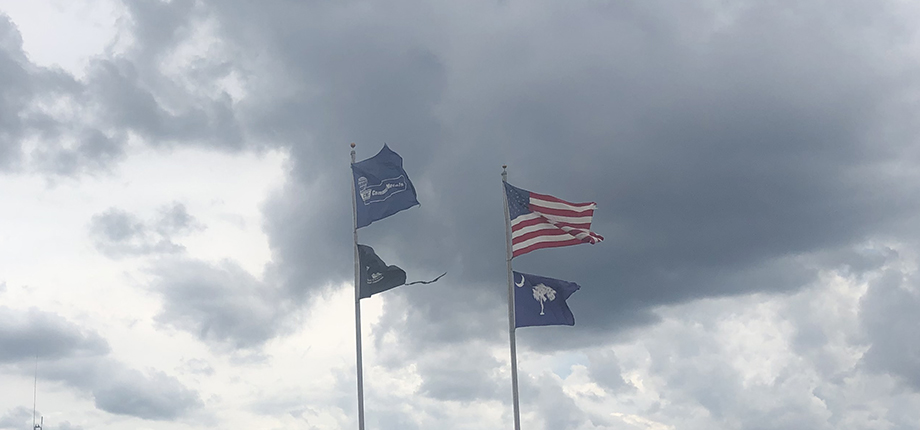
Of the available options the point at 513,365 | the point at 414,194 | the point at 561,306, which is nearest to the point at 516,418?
the point at 513,365

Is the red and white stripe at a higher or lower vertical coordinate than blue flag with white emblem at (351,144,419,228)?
lower

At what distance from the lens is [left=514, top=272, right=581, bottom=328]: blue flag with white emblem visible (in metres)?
42.6

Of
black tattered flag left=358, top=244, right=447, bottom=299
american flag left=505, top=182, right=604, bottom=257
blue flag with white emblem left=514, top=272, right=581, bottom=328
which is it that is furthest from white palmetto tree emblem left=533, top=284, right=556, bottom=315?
black tattered flag left=358, top=244, right=447, bottom=299

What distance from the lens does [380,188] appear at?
45062mm

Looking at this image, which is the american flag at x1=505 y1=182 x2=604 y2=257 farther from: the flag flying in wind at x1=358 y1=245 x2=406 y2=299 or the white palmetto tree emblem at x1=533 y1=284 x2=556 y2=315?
the flag flying in wind at x1=358 y1=245 x2=406 y2=299

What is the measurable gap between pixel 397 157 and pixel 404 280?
538cm

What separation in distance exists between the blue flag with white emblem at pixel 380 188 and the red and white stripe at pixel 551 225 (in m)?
5.20

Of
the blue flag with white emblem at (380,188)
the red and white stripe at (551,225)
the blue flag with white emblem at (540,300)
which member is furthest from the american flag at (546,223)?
the blue flag with white emblem at (380,188)

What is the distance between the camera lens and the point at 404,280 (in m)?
44.8

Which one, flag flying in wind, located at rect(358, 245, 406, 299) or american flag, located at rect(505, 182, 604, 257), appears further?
flag flying in wind, located at rect(358, 245, 406, 299)

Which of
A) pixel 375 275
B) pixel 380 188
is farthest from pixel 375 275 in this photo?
pixel 380 188

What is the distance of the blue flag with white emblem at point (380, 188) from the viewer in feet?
148

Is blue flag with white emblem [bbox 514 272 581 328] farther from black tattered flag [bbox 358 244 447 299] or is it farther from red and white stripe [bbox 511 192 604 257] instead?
black tattered flag [bbox 358 244 447 299]

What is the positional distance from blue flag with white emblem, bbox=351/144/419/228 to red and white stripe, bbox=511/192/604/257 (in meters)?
5.20
